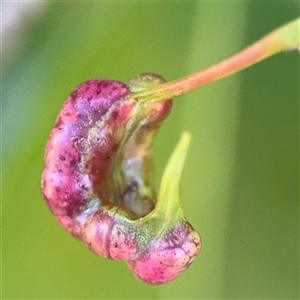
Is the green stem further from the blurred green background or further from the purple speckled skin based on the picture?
the blurred green background

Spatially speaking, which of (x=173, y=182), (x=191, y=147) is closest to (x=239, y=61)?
(x=173, y=182)

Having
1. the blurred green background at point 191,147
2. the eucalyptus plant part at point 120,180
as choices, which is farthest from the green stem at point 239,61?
the blurred green background at point 191,147

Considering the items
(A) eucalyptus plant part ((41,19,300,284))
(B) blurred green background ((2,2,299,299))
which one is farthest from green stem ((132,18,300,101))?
(B) blurred green background ((2,2,299,299))

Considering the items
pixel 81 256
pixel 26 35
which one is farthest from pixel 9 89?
pixel 81 256

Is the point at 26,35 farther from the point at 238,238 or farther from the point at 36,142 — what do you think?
the point at 238,238

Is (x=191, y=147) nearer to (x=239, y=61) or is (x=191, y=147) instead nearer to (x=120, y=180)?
(x=120, y=180)

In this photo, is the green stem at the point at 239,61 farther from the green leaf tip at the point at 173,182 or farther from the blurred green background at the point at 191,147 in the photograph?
the blurred green background at the point at 191,147
